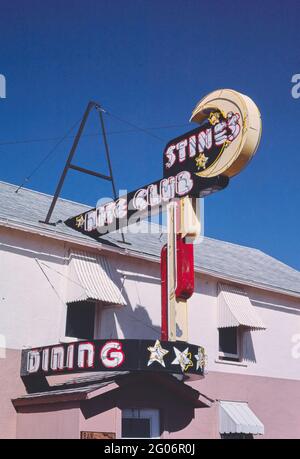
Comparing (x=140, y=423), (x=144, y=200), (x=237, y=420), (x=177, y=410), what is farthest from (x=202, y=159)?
(x=237, y=420)

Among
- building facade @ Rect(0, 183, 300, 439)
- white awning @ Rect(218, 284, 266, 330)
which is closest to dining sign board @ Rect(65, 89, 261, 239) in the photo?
building facade @ Rect(0, 183, 300, 439)

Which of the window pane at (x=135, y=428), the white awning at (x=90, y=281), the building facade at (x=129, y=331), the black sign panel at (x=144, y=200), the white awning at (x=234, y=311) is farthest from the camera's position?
the white awning at (x=234, y=311)

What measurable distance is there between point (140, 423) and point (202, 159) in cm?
711

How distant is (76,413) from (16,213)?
6269 millimetres

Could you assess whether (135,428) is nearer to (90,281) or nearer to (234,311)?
(90,281)

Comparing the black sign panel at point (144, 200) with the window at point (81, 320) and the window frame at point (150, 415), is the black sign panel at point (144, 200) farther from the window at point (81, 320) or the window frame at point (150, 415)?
the window frame at point (150, 415)


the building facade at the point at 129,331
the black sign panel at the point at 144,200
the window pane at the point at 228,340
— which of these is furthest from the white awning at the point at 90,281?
the window pane at the point at 228,340

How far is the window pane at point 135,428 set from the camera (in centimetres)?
1741

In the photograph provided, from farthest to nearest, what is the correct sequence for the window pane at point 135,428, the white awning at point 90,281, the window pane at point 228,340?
the window pane at point 228,340 → the white awning at point 90,281 → the window pane at point 135,428

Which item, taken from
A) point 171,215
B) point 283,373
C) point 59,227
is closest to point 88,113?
point 59,227

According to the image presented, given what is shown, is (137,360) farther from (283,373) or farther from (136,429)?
(283,373)

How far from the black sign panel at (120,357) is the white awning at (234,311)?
5.44 m

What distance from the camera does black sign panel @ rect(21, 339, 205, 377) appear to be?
15.5 meters
